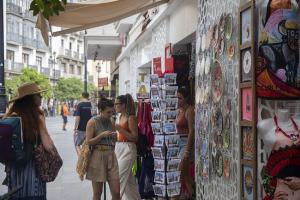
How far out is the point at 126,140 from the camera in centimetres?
725

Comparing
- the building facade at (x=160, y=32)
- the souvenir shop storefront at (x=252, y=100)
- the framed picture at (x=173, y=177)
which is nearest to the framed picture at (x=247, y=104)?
the souvenir shop storefront at (x=252, y=100)

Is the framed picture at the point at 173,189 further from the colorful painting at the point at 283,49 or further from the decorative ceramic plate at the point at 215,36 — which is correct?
the colorful painting at the point at 283,49

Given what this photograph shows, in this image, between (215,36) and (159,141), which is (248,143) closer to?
(215,36)

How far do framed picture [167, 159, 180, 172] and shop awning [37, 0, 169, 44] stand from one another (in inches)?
109

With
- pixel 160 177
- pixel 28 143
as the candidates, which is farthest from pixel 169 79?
pixel 28 143

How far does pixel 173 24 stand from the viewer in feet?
33.0

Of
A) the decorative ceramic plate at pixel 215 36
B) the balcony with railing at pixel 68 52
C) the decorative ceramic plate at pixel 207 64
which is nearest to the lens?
the decorative ceramic plate at pixel 215 36

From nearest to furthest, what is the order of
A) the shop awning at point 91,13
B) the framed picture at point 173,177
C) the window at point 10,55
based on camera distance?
the framed picture at point 173,177, the shop awning at point 91,13, the window at point 10,55

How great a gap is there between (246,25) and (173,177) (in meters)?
3.47

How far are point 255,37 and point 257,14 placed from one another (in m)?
0.17

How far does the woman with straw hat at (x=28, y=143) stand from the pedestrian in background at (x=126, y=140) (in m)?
2.40

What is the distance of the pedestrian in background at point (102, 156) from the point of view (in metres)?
6.67

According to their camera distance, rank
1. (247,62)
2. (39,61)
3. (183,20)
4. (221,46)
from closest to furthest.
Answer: (247,62)
(221,46)
(183,20)
(39,61)

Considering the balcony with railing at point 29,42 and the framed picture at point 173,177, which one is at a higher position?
the balcony with railing at point 29,42
